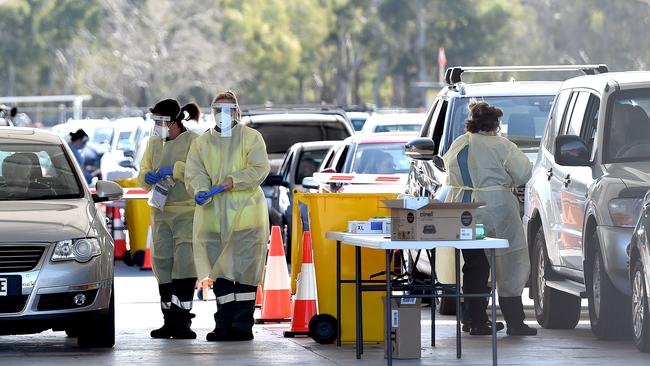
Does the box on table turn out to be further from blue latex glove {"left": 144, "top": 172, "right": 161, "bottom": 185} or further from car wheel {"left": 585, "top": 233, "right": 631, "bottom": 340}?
blue latex glove {"left": 144, "top": 172, "right": 161, "bottom": 185}

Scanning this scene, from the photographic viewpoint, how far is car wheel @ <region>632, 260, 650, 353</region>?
11.9 m

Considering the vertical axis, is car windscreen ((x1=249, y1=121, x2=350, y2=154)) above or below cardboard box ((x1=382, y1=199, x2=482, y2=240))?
above

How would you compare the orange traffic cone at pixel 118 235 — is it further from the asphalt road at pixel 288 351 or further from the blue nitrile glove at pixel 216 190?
the blue nitrile glove at pixel 216 190

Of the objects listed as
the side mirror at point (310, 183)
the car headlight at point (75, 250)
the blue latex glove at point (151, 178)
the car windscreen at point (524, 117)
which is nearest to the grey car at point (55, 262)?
the car headlight at point (75, 250)

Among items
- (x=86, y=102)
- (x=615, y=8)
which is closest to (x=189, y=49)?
(x=86, y=102)

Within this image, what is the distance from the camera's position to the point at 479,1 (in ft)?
317

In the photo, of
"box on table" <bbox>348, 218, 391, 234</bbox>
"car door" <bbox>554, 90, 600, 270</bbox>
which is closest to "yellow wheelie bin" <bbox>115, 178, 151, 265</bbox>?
"car door" <bbox>554, 90, 600, 270</bbox>

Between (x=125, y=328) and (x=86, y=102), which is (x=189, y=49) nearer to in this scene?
(x=86, y=102)

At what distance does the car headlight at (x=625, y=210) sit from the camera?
12.4 meters

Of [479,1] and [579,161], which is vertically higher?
[479,1]

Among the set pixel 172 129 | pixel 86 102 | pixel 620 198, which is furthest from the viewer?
pixel 86 102

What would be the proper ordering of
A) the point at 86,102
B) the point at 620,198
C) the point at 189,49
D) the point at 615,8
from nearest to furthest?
1. the point at 620,198
2. the point at 615,8
3. the point at 189,49
4. the point at 86,102

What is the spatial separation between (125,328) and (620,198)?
4.49 m

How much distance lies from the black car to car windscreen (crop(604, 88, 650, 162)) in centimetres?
114
